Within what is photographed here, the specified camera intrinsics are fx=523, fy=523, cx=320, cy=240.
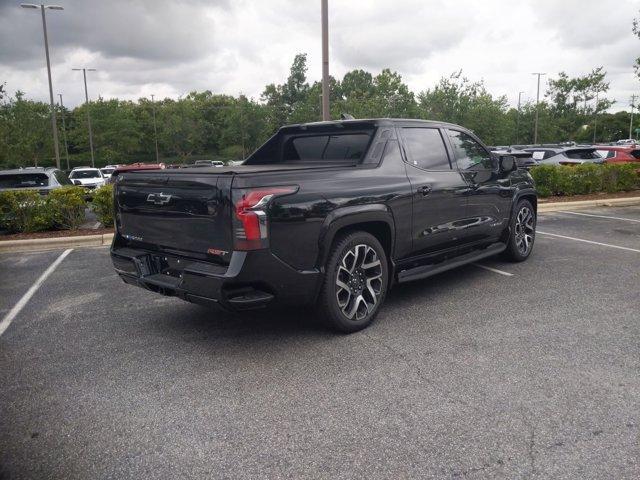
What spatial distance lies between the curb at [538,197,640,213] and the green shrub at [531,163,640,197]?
83 cm

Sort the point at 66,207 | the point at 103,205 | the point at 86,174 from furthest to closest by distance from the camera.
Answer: the point at 86,174
the point at 103,205
the point at 66,207

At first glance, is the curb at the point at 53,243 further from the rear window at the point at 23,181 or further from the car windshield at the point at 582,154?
the car windshield at the point at 582,154

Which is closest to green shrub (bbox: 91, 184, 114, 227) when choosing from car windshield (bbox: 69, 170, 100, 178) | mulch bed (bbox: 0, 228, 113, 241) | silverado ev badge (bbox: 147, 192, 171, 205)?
mulch bed (bbox: 0, 228, 113, 241)

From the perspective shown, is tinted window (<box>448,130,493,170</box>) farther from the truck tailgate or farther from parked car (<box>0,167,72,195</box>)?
parked car (<box>0,167,72,195</box>)

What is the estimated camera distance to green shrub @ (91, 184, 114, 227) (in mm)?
9750

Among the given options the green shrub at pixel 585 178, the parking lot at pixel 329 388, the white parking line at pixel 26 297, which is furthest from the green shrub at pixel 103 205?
the green shrub at pixel 585 178

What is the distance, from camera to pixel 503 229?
637cm

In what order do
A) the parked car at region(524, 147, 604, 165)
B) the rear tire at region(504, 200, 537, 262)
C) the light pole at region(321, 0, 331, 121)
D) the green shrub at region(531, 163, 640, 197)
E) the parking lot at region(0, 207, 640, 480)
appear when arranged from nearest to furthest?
the parking lot at region(0, 207, 640, 480)
the rear tire at region(504, 200, 537, 262)
the light pole at region(321, 0, 331, 121)
the green shrub at region(531, 163, 640, 197)
the parked car at region(524, 147, 604, 165)

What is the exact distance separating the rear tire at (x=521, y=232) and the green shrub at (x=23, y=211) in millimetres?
8022

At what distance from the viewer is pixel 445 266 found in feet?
17.4

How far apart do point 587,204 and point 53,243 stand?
471 inches

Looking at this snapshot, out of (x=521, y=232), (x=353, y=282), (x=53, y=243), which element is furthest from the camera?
(x=53, y=243)

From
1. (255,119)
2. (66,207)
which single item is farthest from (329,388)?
(255,119)

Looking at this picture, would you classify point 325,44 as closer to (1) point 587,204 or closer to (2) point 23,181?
(2) point 23,181
